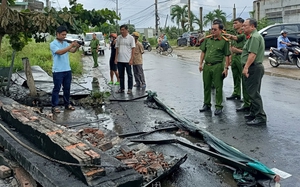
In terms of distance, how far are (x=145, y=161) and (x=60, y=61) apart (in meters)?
3.69

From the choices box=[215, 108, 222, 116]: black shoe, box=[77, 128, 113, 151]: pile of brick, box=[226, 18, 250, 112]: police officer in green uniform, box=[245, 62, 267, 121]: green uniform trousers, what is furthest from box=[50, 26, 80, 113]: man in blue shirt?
box=[226, 18, 250, 112]: police officer in green uniform

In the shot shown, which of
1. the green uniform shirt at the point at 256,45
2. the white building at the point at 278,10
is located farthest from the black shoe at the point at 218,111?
the white building at the point at 278,10

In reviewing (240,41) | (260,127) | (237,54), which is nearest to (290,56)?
(237,54)

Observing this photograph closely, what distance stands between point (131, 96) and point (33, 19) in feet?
10.8

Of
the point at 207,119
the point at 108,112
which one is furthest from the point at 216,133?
the point at 108,112

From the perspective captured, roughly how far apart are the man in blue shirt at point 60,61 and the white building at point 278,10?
27544mm

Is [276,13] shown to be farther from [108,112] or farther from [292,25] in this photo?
[108,112]

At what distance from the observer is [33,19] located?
6.98 m

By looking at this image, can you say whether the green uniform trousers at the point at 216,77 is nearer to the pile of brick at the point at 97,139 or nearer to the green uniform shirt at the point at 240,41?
the green uniform shirt at the point at 240,41

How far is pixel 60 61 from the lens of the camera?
23.4ft

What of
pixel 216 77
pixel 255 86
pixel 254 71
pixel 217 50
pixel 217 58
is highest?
pixel 217 50

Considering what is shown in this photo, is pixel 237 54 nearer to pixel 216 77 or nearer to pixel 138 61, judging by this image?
pixel 216 77

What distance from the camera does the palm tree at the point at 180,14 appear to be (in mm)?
51875

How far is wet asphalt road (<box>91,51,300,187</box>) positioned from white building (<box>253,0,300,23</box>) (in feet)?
70.0
